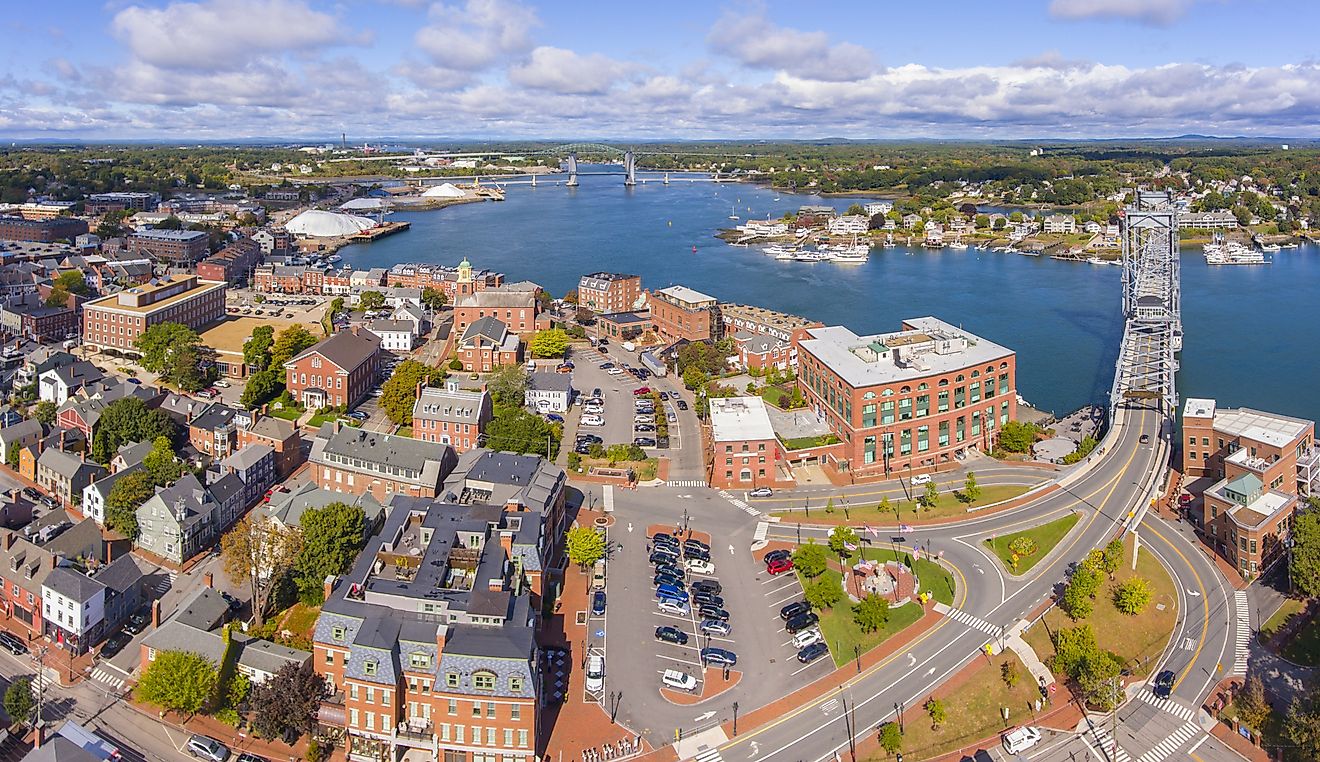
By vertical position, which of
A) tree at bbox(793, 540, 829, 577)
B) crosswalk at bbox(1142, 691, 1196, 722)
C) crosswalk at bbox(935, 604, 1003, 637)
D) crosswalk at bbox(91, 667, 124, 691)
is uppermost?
tree at bbox(793, 540, 829, 577)

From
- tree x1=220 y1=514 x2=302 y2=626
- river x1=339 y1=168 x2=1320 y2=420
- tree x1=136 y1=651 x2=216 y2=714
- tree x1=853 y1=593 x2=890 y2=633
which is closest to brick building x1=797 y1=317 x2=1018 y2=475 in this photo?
river x1=339 y1=168 x2=1320 y2=420

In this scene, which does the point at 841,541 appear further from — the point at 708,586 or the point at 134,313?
the point at 134,313

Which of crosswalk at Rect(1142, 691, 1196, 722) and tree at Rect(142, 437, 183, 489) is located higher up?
tree at Rect(142, 437, 183, 489)

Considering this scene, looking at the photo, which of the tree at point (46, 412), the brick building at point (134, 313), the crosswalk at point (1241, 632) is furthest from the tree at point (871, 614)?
the brick building at point (134, 313)

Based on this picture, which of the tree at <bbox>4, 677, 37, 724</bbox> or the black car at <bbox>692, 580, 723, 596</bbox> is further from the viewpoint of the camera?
the black car at <bbox>692, 580, 723, 596</bbox>

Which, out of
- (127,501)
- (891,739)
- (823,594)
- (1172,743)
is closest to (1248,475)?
(1172,743)

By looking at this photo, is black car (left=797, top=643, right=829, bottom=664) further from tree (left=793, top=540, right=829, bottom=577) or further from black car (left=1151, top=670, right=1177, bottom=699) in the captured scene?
black car (left=1151, top=670, right=1177, bottom=699)

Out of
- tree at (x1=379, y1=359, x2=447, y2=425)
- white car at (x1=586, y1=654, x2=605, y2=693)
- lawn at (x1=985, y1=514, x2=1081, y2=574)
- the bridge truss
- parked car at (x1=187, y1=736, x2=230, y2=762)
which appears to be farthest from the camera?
the bridge truss
